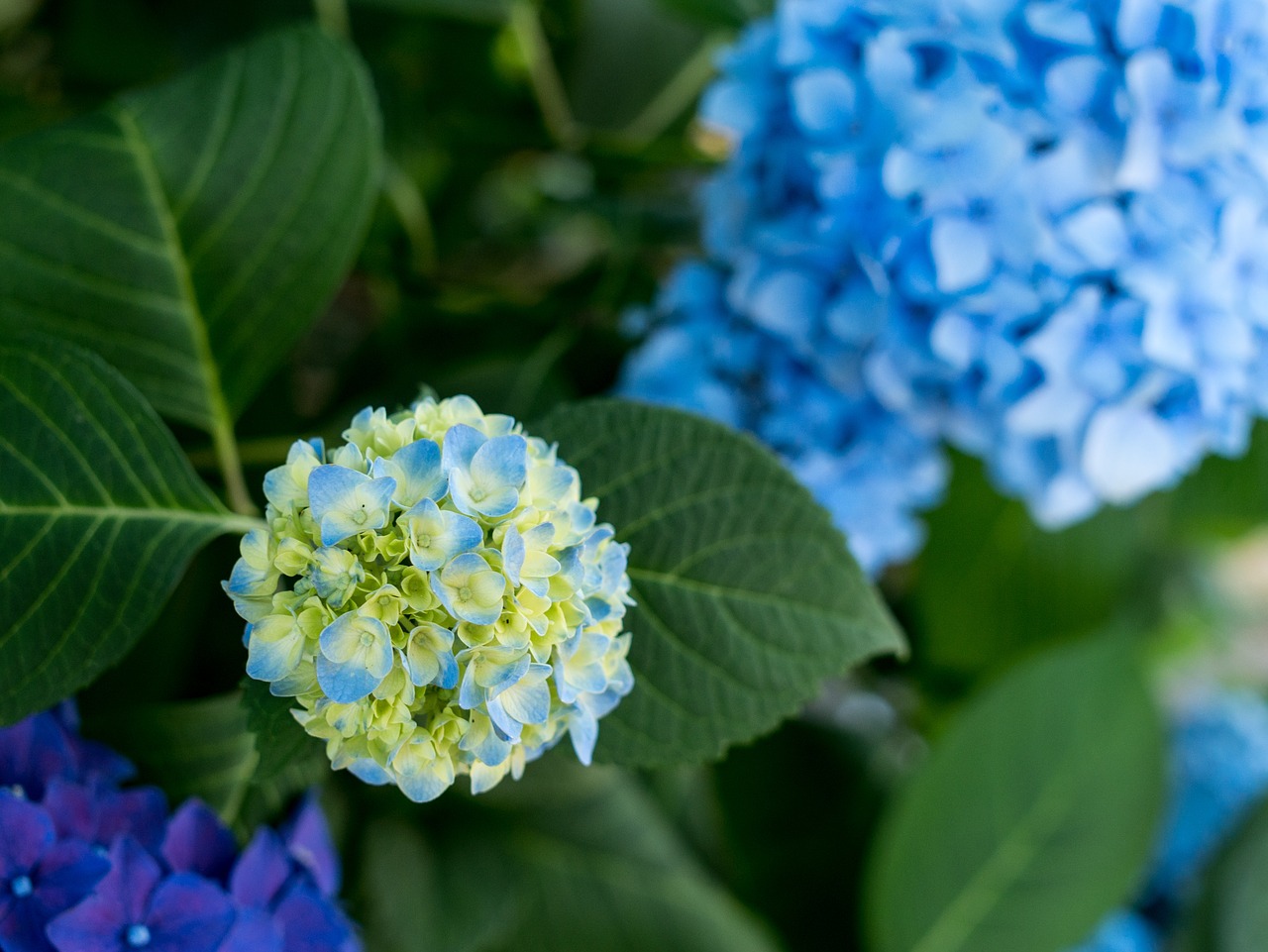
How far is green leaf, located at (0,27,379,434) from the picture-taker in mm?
401

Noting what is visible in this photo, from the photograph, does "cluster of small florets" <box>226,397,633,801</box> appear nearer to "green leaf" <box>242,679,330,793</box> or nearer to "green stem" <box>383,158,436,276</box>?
"green leaf" <box>242,679,330,793</box>

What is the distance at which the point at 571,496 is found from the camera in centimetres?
27

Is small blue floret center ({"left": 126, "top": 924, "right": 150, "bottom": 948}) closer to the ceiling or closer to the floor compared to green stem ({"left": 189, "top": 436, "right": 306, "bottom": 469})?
closer to the floor

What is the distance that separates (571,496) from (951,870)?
46 centimetres

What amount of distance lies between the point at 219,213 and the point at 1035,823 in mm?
548

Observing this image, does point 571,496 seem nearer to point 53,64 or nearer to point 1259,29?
point 1259,29

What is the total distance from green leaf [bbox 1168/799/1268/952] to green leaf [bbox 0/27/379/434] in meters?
0.65

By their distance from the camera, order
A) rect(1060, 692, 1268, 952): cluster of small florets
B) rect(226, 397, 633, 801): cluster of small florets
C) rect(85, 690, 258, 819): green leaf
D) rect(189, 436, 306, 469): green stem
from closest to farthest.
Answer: rect(226, 397, 633, 801): cluster of small florets
rect(85, 690, 258, 819): green leaf
rect(189, 436, 306, 469): green stem
rect(1060, 692, 1268, 952): cluster of small florets

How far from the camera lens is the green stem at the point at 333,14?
0.59 metres

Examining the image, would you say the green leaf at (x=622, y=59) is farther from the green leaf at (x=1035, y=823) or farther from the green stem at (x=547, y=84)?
the green leaf at (x=1035, y=823)

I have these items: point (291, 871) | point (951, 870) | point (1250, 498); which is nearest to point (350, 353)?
point (291, 871)

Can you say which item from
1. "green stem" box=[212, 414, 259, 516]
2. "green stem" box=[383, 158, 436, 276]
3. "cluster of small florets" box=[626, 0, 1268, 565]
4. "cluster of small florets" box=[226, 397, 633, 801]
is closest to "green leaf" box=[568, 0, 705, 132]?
"green stem" box=[383, 158, 436, 276]

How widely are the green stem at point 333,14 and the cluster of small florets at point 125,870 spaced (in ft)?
1.35

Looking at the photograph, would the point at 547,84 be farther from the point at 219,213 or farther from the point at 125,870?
the point at 125,870
